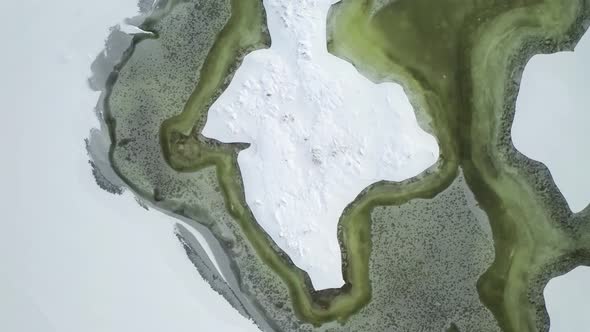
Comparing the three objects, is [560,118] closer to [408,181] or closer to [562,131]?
[562,131]

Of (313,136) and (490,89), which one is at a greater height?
(490,89)

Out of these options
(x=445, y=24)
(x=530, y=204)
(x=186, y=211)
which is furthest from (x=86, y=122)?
(x=530, y=204)

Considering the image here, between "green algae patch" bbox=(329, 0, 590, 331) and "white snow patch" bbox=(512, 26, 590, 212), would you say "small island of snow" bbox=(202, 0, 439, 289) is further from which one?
"white snow patch" bbox=(512, 26, 590, 212)

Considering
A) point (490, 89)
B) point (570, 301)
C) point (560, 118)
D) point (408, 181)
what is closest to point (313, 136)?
point (408, 181)

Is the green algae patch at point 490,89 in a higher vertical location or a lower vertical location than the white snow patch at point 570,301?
higher

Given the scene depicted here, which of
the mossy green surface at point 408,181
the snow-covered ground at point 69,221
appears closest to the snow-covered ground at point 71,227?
the snow-covered ground at point 69,221

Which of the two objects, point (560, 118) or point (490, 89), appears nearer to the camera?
point (560, 118)

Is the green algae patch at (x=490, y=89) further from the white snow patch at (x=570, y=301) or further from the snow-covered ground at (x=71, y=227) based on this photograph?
the snow-covered ground at (x=71, y=227)

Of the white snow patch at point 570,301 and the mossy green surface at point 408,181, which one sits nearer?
the white snow patch at point 570,301
